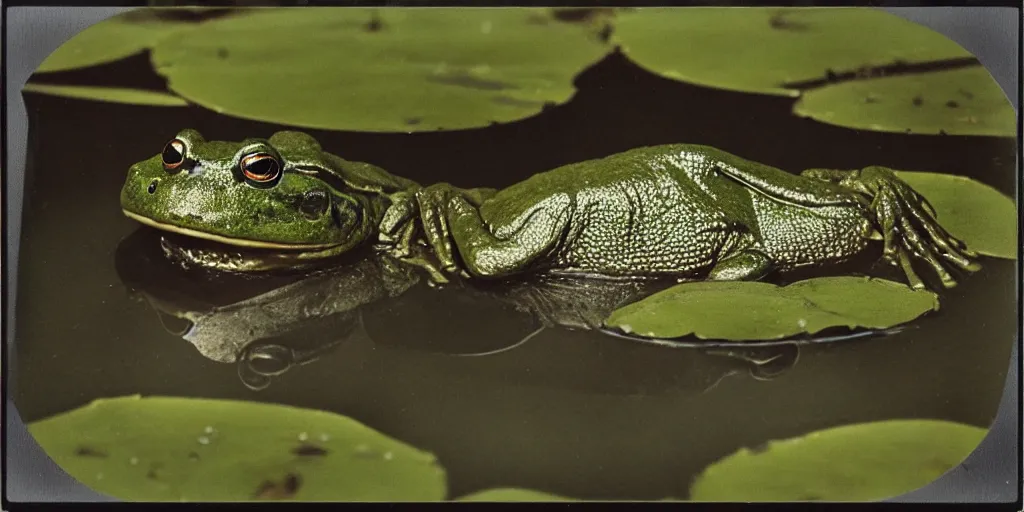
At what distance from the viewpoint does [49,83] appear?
209cm

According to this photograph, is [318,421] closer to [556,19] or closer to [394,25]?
[394,25]

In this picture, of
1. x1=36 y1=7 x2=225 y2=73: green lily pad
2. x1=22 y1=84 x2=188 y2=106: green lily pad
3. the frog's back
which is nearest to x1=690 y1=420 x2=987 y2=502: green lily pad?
the frog's back

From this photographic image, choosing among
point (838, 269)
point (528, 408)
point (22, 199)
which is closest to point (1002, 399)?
point (838, 269)

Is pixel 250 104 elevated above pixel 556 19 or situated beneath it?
situated beneath

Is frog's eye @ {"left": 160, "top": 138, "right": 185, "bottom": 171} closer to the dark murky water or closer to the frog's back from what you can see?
the dark murky water

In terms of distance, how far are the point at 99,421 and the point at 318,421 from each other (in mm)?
462

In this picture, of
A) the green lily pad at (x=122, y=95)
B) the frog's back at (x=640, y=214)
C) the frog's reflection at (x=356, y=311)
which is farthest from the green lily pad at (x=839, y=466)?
the green lily pad at (x=122, y=95)

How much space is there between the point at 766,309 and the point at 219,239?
4.07ft

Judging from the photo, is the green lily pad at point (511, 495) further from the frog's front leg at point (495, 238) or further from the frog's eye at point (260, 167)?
the frog's eye at point (260, 167)

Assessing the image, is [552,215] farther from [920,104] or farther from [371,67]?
[920,104]

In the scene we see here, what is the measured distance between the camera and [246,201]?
1.91m

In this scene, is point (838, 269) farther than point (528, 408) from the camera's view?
Yes

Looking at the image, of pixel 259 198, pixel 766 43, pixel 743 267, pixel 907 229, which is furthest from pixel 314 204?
pixel 907 229

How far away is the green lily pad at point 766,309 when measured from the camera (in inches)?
73.8
